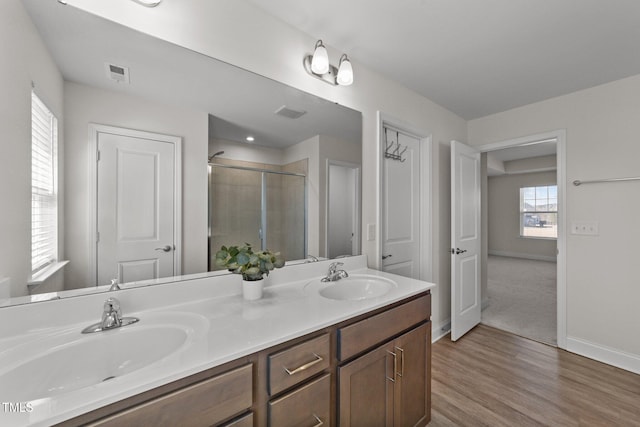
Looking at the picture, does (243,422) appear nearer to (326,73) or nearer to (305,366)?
(305,366)

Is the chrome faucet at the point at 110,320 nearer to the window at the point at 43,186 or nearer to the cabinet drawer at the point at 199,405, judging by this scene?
the window at the point at 43,186

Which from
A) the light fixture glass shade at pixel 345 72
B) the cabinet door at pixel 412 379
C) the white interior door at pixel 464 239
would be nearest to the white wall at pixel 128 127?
the light fixture glass shade at pixel 345 72

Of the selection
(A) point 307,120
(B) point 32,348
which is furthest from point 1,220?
(A) point 307,120

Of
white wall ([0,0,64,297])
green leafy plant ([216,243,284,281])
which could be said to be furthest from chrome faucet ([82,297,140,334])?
green leafy plant ([216,243,284,281])

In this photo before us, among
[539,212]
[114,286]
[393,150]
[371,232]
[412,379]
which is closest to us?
[114,286]

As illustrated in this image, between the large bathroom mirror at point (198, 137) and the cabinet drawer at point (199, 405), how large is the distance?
630 millimetres

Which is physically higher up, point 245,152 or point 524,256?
point 245,152

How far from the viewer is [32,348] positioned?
2.54ft

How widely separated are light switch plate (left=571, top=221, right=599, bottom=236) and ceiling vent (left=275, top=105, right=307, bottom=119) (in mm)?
2651

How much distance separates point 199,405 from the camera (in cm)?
70

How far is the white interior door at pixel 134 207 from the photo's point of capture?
104 cm

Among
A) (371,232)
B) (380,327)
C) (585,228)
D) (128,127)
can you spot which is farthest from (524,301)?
(128,127)

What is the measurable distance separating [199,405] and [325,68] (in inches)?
67.4

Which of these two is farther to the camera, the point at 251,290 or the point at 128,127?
the point at 251,290
